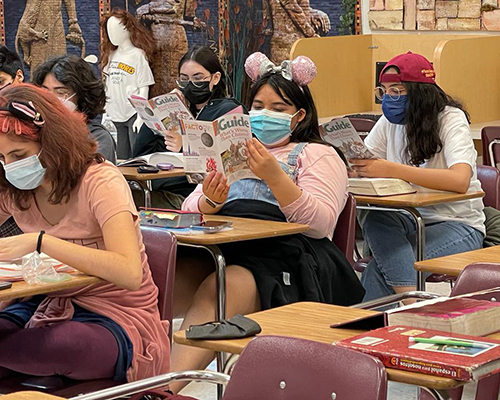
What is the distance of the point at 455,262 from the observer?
123 inches

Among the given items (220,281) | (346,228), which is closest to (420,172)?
(346,228)

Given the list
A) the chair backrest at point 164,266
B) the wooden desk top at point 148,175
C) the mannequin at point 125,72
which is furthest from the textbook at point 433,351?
the mannequin at point 125,72

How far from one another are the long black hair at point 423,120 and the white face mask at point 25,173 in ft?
6.96

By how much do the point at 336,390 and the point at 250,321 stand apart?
45 centimetres

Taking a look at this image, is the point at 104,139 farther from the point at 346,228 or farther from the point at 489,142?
the point at 489,142

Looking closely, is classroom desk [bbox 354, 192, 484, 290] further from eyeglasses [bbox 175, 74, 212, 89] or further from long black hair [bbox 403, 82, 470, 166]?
eyeglasses [bbox 175, 74, 212, 89]

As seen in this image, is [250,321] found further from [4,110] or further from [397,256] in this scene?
[397,256]

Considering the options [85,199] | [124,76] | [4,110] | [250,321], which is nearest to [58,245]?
[85,199]

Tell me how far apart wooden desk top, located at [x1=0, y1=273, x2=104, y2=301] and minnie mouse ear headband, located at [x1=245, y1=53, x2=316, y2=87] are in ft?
5.05

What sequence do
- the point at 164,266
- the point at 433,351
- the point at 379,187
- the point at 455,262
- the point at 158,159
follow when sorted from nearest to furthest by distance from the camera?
the point at 433,351
the point at 164,266
the point at 455,262
the point at 379,187
the point at 158,159

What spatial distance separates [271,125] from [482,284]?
151 cm

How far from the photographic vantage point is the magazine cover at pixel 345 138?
438cm

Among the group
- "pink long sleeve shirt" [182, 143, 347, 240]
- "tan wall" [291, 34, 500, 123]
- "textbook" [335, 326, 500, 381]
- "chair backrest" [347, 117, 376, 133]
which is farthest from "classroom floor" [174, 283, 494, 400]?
"tan wall" [291, 34, 500, 123]

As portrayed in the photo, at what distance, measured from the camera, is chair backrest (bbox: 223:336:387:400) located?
5.98 feet
